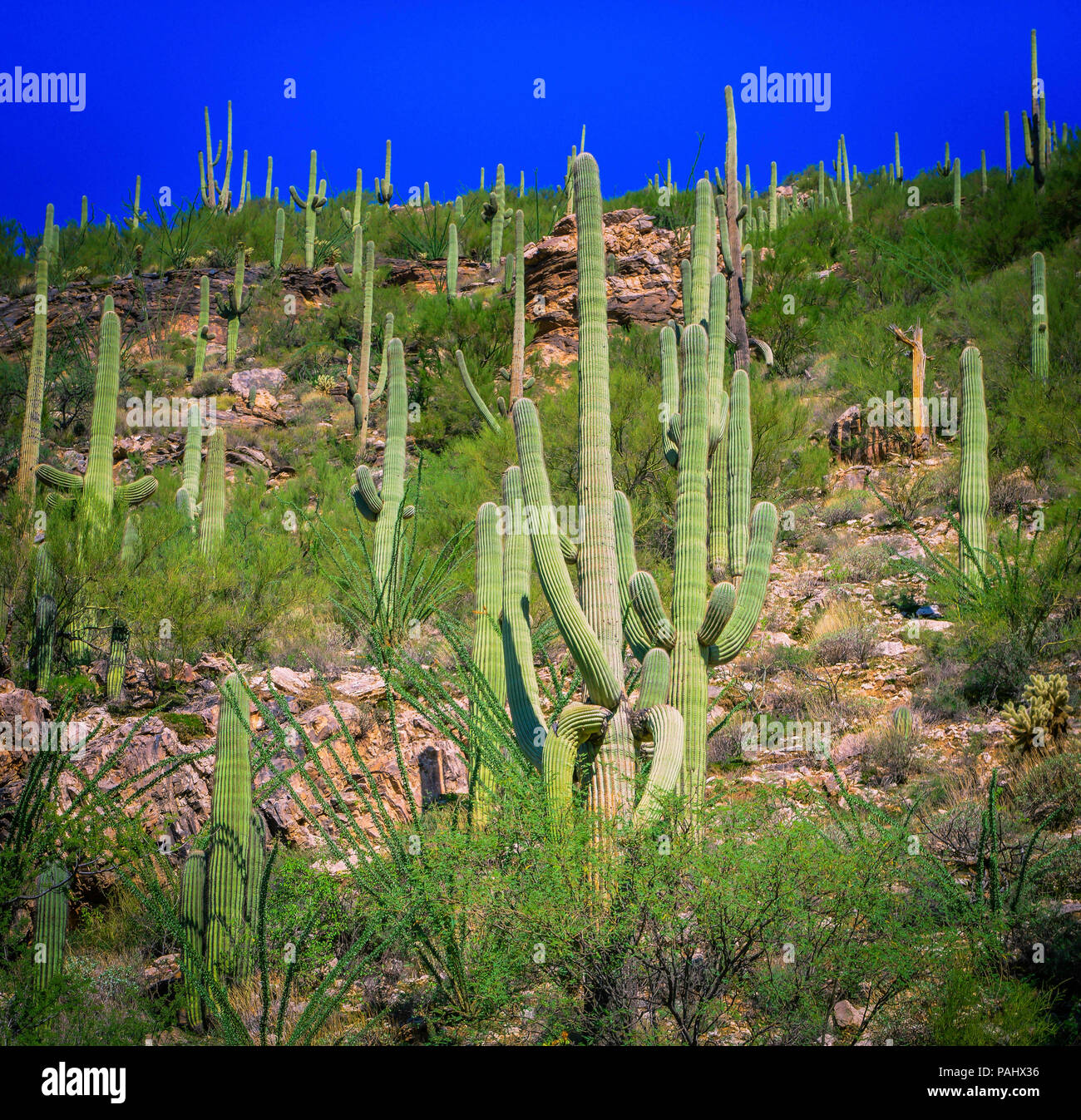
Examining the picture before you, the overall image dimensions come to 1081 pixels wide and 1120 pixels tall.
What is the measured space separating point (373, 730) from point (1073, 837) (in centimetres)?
489

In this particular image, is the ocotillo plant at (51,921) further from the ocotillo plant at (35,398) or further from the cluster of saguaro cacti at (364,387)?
the cluster of saguaro cacti at (364,387)

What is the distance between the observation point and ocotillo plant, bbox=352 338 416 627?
945 cm

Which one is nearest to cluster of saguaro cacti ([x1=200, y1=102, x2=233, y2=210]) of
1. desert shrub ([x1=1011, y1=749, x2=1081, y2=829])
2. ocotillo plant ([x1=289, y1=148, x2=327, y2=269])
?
ocotillo plant ([x1=289, y1=148, x2=327, y2=269])

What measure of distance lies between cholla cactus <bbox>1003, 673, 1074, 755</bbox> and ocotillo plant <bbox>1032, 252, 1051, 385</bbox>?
7879 millimetres

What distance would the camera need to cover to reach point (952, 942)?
4.65 m

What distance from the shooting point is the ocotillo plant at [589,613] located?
5082mm

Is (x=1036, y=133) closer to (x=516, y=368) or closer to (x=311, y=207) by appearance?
(x=516, y=368)

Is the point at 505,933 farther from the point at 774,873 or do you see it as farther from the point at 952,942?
the point at 952,942

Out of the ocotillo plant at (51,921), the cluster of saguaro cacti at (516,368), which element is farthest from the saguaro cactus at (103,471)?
the cluster of saguaro cacti at (516,368)

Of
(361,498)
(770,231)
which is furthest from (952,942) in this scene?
(770,231)

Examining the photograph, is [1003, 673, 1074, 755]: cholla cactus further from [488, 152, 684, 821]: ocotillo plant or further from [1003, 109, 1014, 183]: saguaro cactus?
[1003, 109, 1014, 183]: saguaro cactus

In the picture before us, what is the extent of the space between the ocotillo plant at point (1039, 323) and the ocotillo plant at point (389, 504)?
29.3 feet

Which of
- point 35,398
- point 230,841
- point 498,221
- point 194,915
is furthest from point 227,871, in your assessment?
point 498,221

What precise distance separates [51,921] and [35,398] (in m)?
8.06
